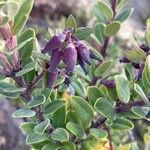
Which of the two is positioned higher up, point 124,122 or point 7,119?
point 124,122

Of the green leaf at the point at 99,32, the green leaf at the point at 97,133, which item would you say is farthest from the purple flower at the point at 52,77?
the green leaf at the point at 99,32

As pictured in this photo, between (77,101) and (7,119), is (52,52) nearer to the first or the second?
(77,101)

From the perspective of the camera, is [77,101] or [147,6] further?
[147,6]

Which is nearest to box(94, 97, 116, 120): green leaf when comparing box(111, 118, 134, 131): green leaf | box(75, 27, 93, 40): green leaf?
box(111, 118, 134, 131): green leaf

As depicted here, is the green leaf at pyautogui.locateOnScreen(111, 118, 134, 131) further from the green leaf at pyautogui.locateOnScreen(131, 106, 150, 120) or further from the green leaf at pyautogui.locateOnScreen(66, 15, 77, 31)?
the green leaf at pyautogui.locateOnScreen(66, 15, 77, 31)

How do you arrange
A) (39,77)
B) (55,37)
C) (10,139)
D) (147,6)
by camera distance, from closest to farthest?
(55,37) < (39,77) < (10,139) < (147,6)

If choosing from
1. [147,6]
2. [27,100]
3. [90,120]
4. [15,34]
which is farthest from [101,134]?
[147,6]

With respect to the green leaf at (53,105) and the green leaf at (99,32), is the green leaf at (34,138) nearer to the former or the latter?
the green leaf at (53,105)
